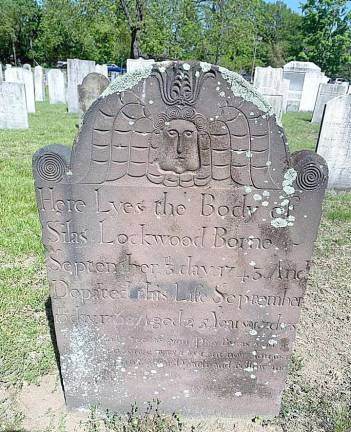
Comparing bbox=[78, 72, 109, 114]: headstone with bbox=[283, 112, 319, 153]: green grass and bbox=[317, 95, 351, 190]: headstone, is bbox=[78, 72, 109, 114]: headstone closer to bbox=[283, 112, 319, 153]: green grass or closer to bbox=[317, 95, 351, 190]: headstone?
bbox=[283, 112, 319, 153]: green grass

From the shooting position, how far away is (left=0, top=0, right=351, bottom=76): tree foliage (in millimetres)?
22922

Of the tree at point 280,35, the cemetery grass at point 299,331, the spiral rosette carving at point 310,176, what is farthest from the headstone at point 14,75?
the tree at point 280,35

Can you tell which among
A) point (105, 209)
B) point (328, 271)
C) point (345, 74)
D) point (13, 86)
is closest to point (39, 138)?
point (13, 86)

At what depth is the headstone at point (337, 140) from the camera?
23.2 feet

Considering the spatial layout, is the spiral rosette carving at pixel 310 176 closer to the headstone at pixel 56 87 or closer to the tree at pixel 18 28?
the headstone at pixel 56 87

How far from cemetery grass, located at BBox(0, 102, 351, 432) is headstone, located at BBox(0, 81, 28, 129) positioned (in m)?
6.02

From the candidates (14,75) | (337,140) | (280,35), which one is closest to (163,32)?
(14,75)

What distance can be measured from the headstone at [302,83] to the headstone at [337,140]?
48.5ft

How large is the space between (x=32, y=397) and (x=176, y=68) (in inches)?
97.8

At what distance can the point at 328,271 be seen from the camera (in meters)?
4.64

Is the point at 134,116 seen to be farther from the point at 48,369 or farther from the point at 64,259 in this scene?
the point at 48,369

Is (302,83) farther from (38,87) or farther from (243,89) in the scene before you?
(243,89)

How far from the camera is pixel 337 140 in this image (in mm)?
7402

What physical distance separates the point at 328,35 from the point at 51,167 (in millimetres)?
42436
